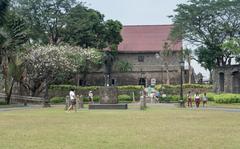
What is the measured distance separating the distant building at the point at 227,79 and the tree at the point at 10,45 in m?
23.3

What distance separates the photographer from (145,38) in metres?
73.1

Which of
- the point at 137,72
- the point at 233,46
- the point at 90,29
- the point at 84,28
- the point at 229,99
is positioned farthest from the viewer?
the point at 137,72

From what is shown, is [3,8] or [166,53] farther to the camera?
[166,53]

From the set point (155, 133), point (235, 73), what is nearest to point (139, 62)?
point (235, 73)

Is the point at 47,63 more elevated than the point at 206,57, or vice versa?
the point at 206,57

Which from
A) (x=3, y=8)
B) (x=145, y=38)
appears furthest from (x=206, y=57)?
(x=3, y=8)

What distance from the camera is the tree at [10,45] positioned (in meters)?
47.2

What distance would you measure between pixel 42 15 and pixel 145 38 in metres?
16.7

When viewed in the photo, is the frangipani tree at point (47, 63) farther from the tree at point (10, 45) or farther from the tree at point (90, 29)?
the tree at point (90, 29)

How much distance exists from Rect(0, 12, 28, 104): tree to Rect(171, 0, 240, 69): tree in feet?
67.5

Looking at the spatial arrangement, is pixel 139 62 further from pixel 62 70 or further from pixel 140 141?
pixel 140 141

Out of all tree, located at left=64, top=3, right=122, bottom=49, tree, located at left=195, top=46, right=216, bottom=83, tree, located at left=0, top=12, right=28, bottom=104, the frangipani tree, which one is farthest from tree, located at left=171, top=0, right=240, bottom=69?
tree, located at left=0, top=12, right=28, bottom=104

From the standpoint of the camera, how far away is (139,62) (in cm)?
7238

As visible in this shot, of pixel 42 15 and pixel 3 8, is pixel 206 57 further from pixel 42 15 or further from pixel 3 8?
pixel 3 8
